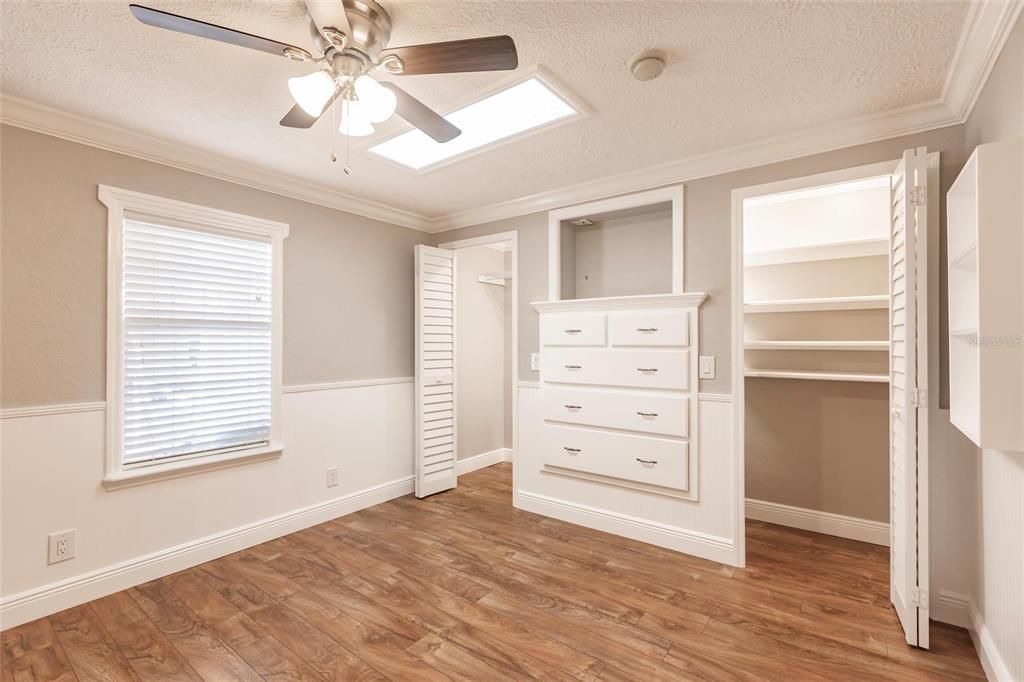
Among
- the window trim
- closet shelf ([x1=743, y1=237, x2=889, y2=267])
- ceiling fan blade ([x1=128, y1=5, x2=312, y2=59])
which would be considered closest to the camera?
ceiling fan blade ([x1=128, y1=5, x2=312, y2=59])

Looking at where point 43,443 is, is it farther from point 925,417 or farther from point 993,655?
point 993,655

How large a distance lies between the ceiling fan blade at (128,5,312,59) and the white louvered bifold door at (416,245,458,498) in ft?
8.43

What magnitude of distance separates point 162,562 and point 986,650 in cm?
395

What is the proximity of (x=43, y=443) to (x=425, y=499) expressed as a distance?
2.46 metres

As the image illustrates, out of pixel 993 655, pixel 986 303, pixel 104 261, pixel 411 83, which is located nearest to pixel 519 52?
pixel 411 83

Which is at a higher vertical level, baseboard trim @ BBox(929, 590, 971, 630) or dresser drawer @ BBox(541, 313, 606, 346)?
dresser drawer @ BBox(541, 313, 606, 346)

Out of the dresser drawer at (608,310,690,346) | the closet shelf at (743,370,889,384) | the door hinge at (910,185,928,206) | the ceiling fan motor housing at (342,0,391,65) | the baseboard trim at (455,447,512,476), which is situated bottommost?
the baseboard trim at (455,447,512,476)

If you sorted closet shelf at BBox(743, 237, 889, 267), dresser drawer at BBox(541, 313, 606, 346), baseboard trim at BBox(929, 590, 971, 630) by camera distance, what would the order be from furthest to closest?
dresser drawer at BBox(541, 313, 606, 346)
closet shelf at BBox(743, 237, 889, 267)
baseboard trim at BBox(929, 590, 971, 630)

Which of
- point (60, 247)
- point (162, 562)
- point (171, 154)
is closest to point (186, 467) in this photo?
point (162, 562)

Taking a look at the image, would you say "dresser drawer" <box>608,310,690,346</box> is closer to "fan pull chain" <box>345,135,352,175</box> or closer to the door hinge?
the door hinge

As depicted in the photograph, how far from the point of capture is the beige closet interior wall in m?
4.97

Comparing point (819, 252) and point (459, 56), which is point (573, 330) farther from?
point (459, 56)

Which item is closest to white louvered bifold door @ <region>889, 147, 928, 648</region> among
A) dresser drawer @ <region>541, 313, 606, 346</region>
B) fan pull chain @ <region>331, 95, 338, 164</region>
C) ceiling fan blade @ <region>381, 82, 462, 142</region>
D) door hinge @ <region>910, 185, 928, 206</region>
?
door hinge @ <region>910, 185, 928, 206</region>

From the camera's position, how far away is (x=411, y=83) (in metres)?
2.11
